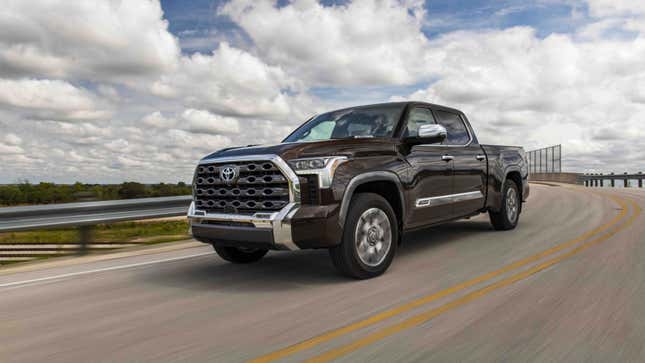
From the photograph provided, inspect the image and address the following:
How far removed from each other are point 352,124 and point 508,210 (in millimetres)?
3578

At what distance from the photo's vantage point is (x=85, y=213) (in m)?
7.60

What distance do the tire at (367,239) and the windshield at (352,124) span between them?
1058 mm

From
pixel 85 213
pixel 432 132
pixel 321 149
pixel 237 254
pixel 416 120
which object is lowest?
pixel 237 254

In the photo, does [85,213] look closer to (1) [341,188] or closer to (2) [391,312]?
(1) [341,188]

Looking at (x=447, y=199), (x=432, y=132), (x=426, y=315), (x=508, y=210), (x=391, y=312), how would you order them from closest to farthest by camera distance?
(x=426, y=315) → (x=391, y=312) → (x=432, y=132) → (x=447, y=199) → (x=508, y=210)

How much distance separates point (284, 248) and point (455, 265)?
2094 mm

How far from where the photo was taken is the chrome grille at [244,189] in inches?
181

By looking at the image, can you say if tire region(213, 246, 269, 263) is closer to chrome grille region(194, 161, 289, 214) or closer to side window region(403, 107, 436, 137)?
chrome grille region(194, 161, 289, 214)

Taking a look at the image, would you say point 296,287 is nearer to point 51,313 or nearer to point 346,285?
point 346,285

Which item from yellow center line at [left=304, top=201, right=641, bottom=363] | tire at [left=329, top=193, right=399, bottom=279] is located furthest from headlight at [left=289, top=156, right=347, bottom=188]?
yellow center line at [left=304, top=201, right=641, bottom=363]

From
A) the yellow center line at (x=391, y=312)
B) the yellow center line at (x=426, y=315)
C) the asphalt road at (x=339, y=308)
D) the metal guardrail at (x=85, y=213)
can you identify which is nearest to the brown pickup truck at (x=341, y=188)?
the asphalt road at (x=339, y=308)

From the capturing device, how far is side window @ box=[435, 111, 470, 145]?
6860 millimetres

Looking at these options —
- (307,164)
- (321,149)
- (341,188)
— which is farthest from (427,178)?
(307,164)

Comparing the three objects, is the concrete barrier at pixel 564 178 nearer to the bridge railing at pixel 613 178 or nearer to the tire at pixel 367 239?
the bridge railing at pixel 613 178
